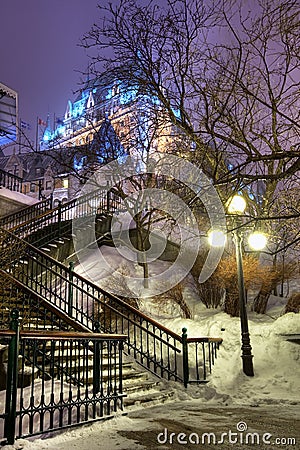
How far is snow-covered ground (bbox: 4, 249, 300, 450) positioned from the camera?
15.6 feet

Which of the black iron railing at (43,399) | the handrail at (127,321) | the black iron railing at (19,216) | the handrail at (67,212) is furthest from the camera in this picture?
the black iron railing at (19,216)

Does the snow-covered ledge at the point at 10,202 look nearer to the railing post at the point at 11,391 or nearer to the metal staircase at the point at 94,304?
the metal staircase at the point at 94,304

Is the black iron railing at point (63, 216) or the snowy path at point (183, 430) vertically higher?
the black iron railing at point (63, 216)

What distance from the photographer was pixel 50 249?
596 inches

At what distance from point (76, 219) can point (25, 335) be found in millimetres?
12466

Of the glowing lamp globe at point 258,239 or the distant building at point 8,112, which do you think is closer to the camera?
the glowing lamp globe at point 258,239

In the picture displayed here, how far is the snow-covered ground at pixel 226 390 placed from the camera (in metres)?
4.77

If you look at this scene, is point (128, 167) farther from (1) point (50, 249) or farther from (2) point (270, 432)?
(2) point (270, 432)

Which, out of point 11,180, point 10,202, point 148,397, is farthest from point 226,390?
point 11,180

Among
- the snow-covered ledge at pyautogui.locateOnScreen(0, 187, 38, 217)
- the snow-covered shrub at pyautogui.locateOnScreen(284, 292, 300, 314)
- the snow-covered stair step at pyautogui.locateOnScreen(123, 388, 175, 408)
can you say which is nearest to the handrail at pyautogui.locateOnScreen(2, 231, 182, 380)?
the snow-covered stair step at pyautogui.locateOnScreen(123, 388, 175, 408)

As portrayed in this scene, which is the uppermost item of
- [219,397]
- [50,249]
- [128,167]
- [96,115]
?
[96,115]

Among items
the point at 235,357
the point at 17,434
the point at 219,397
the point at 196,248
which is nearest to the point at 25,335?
the point at 17,434

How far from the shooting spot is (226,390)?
8.03 meters

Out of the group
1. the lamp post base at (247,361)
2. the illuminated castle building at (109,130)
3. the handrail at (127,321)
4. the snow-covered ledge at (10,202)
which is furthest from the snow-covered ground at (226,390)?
the snow-covered ledge at (10,202)
